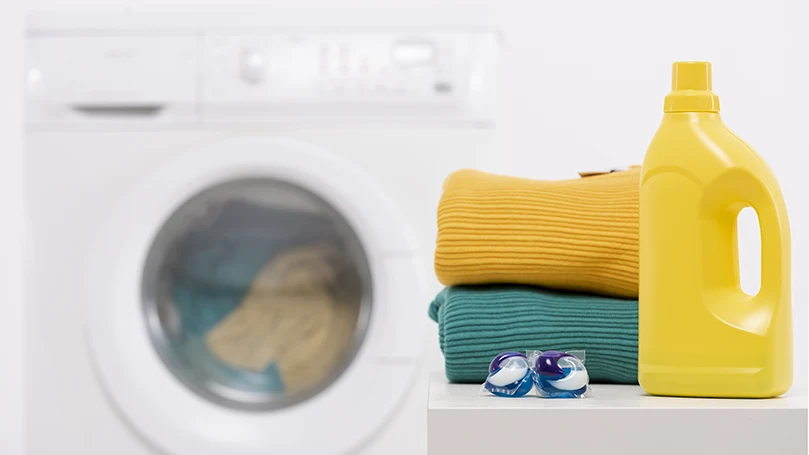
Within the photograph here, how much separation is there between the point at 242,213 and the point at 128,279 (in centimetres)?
A: 19

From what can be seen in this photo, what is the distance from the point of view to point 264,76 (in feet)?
4.45

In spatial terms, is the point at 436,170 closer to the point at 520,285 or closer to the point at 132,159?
the point at 132,159

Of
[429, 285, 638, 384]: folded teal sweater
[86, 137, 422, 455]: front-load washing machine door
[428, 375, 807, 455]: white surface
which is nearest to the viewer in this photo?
[428, 375, 807, 455]: white surface

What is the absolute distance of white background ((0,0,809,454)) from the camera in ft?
5.50

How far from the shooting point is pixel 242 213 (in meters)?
1.38

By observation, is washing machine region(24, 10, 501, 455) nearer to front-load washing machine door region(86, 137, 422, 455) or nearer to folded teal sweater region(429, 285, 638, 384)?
front-load washing machine door region(86, 137, 422, 455)

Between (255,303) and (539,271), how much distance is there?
2.57 feet

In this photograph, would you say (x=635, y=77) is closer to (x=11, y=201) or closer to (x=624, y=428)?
(x=11, y=201)

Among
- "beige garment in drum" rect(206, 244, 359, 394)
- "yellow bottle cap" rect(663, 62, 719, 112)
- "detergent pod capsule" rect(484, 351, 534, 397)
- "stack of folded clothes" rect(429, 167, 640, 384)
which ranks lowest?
"beige garment in drum" rect(206, 244, 359, 394)

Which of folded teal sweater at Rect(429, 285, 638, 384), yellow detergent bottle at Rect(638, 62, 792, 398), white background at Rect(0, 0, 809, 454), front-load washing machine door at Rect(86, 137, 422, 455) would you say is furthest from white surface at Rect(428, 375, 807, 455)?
white background at Rect(0, 0, 809, 454)

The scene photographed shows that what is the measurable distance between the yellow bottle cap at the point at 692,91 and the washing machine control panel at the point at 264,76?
80 cm

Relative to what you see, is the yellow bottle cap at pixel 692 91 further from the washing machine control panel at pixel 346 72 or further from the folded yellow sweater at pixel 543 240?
the washing machine control panel at pixel 346 72

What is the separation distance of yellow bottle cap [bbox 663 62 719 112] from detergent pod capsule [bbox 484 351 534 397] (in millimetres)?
171

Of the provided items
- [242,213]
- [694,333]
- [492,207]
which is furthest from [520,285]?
[242,213]
